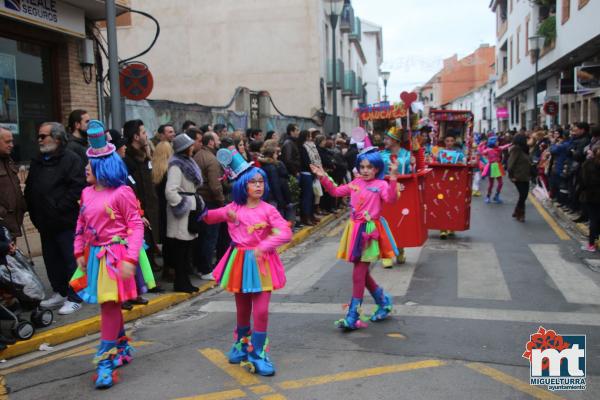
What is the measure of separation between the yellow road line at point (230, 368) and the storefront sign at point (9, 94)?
648cm

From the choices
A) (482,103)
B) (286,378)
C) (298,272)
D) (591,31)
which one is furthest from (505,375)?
(482,103)

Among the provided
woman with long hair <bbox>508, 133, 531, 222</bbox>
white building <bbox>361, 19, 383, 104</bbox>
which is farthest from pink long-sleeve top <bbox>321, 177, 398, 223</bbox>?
white building <bbox>361, 19, 383, 104</bbox>

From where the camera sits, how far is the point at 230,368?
480cm

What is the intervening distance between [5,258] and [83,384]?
1.66 metres

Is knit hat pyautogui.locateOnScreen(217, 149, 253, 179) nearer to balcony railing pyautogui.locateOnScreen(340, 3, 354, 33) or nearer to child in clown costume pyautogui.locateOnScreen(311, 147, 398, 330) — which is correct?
child in clown costume pyautogui.locateOnScreen(311, 147, 398, 330)

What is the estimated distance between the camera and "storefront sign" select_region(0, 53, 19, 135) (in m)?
9.77

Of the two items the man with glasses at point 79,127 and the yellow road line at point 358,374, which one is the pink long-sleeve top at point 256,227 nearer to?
the yellow road line at point 358,374

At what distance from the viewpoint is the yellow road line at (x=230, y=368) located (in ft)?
14.9

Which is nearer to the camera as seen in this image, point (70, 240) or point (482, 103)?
point (70, 240)

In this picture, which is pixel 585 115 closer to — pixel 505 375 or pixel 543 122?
pixel 543 122

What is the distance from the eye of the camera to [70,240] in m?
6.38

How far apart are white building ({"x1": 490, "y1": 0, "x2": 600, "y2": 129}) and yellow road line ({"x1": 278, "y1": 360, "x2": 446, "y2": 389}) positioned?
14062 millimetres

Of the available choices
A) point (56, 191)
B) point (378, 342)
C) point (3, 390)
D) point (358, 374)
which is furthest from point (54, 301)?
point (358, 374)

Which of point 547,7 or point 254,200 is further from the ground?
point 547,7
